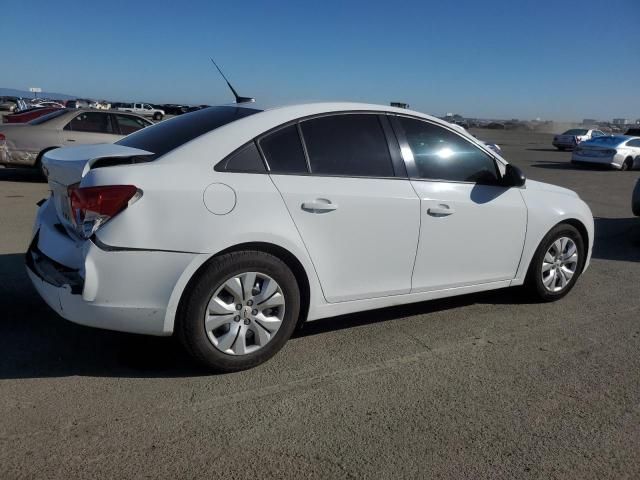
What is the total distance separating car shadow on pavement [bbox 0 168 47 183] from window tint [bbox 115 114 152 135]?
1.89m

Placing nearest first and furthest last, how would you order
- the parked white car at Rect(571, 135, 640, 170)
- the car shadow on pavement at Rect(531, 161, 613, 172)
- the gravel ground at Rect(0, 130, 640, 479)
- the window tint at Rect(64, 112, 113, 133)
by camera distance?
the gravel ground at Rect(0, 130, 640, 479) → the window tint at Rect(64, 112, 113, 133) → the parked white car at Rect(571, 135, 640, 170) → the car shadow on pavement at Rect(531, 161, 613, 172)

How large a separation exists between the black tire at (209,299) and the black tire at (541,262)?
228 centimetres

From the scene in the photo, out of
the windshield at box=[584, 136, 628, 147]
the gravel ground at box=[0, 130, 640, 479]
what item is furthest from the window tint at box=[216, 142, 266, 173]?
the windshield at box=[584, 136, 628, 147]

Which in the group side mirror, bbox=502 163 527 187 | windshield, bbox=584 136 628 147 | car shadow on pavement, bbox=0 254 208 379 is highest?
side mirror, bbox=502 163 527 187

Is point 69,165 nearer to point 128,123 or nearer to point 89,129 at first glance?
point 89,129

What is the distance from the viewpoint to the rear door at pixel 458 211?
399 cm

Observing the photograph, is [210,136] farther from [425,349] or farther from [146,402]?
[425,349]

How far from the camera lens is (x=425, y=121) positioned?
412 cm

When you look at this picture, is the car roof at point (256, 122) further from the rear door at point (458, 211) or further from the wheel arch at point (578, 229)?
the wheel arch at point (578, 229)

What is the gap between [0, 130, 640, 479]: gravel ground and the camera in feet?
8.57

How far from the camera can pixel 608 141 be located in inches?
832

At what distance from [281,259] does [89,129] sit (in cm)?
957

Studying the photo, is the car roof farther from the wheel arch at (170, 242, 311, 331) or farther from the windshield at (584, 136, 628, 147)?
the windshield at (584, 136, 628, 147)

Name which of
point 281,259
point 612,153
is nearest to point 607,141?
point 612,153
